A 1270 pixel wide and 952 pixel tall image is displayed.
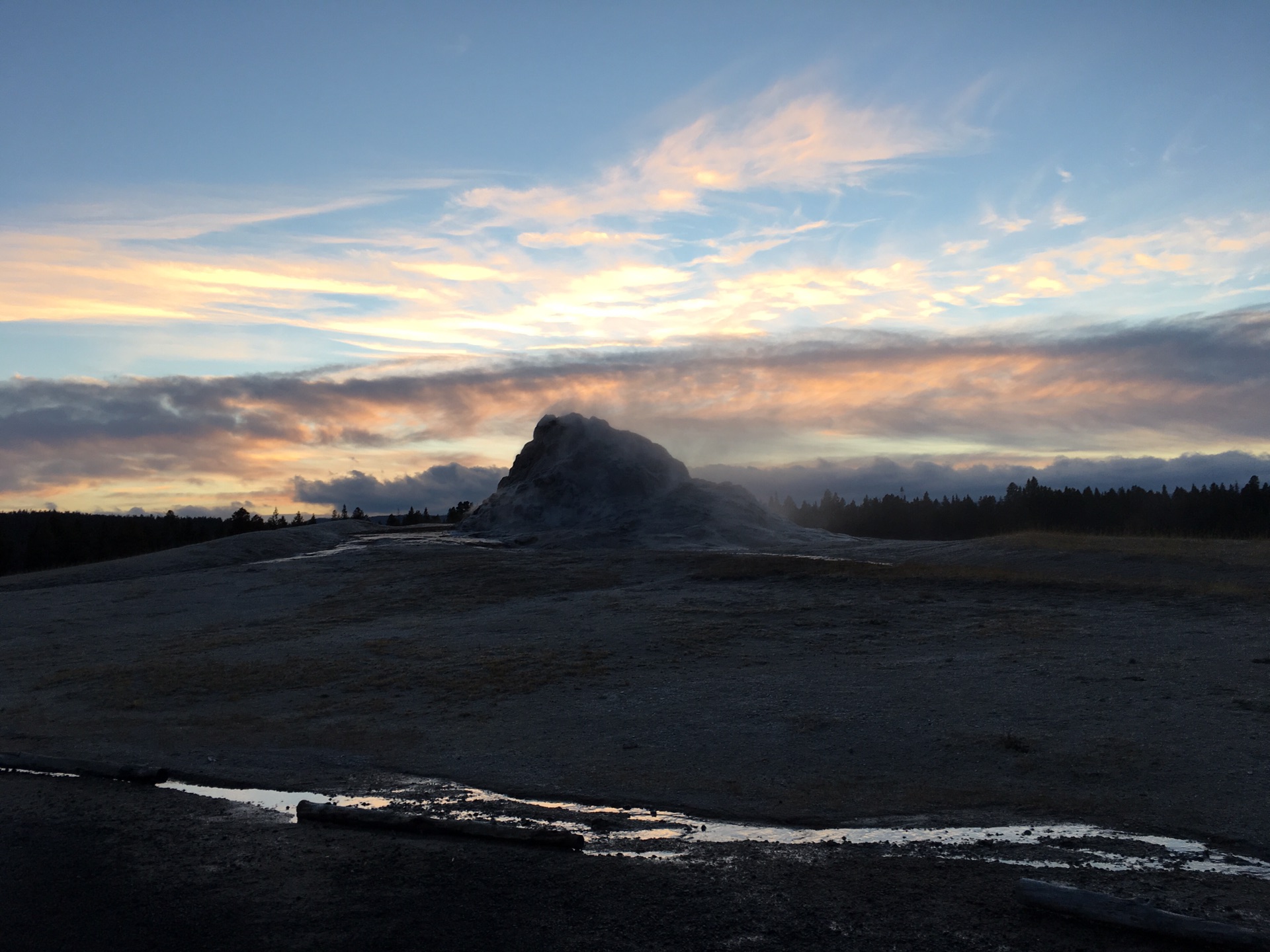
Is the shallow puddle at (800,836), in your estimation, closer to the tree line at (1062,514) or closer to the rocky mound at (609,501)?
the rocky mound at (609,501)

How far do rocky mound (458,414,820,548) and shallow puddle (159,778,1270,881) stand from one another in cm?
2204

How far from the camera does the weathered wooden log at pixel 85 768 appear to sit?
31.8 ft

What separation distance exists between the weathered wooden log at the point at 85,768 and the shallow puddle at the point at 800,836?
2.58 ft

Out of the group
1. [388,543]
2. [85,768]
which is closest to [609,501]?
[388,543]

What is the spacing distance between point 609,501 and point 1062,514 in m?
55.3

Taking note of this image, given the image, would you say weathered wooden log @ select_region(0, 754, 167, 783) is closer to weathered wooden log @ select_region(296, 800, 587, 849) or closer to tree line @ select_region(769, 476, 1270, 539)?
weathered wooden log @ select_region(296, 800, 587, 849)

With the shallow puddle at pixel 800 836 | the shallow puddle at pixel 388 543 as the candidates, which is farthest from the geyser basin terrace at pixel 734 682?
the shallow puddle at pixel 388 543

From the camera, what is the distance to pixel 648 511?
1374 inches

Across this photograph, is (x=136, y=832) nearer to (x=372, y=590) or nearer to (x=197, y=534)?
(x=372, y=590)

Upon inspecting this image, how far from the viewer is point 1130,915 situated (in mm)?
5578

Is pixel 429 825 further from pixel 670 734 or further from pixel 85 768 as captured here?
pixel 85 768

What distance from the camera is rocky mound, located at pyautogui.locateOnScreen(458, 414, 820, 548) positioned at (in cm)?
3278

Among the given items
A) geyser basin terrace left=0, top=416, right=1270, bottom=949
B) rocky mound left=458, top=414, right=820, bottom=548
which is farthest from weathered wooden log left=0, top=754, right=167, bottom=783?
rocky mound left=458, top=414, right=820, bottom=548

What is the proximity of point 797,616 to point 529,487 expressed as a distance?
22.1m
